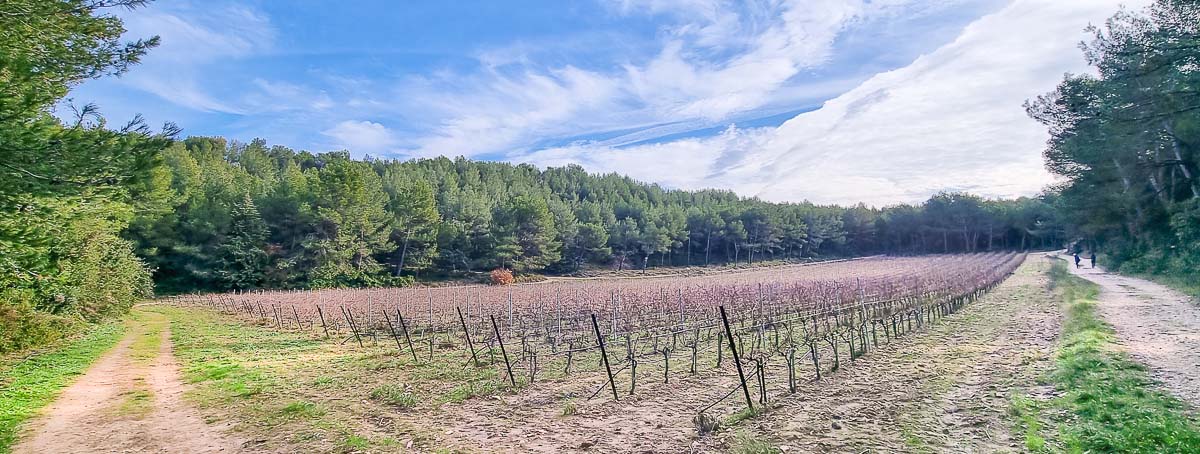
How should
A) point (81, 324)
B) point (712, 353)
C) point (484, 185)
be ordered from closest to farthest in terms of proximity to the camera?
1. point (712, 353)
2. point (81, 324)
3. point (484, 185)

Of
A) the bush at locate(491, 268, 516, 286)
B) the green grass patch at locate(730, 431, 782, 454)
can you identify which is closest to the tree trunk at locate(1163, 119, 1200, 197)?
the green grass patch at locate(730, 431, 782, 454)

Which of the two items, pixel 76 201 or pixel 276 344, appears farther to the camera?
pixel 276 344

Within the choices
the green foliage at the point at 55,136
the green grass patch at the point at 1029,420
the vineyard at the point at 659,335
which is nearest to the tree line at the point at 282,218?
the green foliage at the point at 55,136

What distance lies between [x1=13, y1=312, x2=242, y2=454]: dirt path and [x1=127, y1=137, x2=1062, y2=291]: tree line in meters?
13.9

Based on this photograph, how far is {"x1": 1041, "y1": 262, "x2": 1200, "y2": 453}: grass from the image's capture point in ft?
16.3

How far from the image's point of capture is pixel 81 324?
1622cm

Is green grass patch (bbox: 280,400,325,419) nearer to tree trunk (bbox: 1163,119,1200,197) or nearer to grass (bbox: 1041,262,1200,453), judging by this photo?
grass (bbox: 1041,262,1200,453)

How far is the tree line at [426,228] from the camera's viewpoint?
42.0 meters

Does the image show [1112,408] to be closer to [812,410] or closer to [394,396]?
[812,410]

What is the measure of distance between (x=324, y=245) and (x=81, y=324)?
2636 cm

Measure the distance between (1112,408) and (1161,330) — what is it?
22.3ft

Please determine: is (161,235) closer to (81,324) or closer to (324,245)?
(324,245)

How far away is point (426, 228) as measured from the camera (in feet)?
165

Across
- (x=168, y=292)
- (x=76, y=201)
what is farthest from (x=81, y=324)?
(x=168, y=292)
